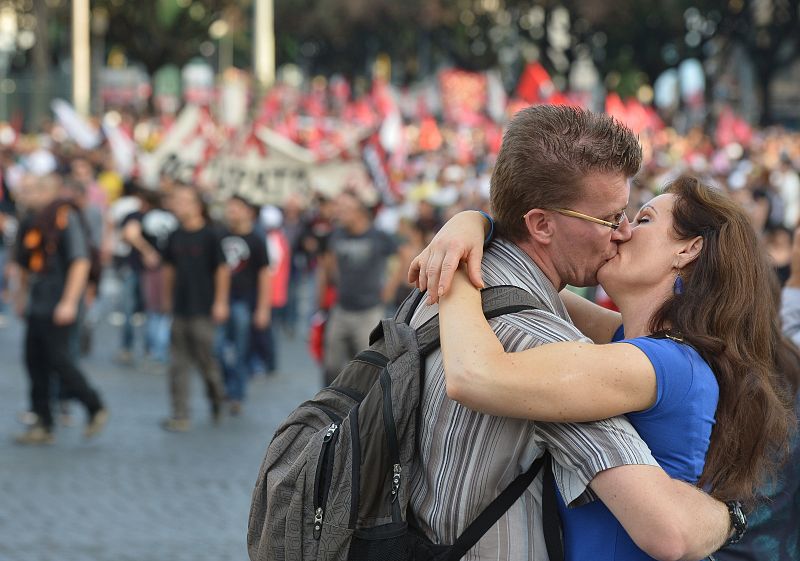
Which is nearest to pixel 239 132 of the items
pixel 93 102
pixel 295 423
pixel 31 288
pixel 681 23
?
pixel 31 288

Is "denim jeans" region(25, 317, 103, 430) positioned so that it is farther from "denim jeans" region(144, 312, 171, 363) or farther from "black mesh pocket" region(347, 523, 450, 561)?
"black mesh pocket" region(347, 523, 450, 561)

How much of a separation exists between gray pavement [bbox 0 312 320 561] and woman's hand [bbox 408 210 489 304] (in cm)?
377

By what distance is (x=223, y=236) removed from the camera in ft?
34.1

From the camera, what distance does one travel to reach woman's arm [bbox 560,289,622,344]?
2.88 metres

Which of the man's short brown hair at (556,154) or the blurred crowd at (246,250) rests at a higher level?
the man's short brown hair at (556,154)

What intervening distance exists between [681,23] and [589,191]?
46791 mm

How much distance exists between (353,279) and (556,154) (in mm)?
6960

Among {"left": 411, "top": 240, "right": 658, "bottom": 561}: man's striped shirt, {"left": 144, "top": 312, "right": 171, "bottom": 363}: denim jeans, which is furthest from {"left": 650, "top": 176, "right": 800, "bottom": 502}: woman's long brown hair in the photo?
{"left": 144, "top": 312, "right": 171, "bottom": 363}: denim jeans

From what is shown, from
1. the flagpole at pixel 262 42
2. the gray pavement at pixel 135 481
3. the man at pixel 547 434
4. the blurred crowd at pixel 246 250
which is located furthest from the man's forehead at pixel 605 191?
the flagpole at pixel 262 42

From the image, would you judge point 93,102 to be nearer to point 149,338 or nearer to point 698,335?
point 149,338

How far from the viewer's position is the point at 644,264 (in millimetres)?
2475

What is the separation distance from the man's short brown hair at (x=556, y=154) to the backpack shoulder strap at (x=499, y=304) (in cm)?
15

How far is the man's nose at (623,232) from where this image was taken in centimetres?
244

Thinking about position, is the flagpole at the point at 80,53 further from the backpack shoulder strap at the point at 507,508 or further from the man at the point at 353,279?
the backpack shoulder strap at the point at 507,508
